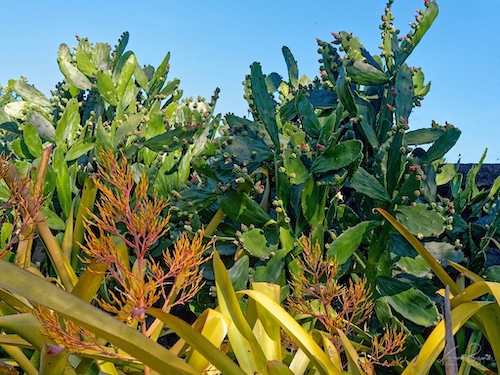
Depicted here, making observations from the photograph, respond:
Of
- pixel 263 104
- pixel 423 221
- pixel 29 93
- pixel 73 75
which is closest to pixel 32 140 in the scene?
pixel 73 75

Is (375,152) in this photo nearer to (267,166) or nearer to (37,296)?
(267,166)

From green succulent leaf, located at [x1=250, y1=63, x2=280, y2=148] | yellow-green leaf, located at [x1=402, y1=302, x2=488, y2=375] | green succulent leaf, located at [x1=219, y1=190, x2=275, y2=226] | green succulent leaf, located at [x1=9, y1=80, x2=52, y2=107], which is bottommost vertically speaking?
yellow-green leaf, located at [x1=402, y1=302, x2=488, y2=375]

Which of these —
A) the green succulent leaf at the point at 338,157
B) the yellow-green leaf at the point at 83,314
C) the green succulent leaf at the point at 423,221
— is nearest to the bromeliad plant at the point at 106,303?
the yellow-green leaf at the point at 83,314

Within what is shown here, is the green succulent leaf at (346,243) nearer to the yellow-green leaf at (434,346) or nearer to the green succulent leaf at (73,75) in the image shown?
the yellow-green leaf at (434,346)

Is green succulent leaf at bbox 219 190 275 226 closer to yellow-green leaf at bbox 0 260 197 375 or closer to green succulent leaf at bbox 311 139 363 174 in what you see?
green succulent leaf at bbox 311 139 363 174

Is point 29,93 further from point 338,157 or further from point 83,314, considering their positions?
point 83,314

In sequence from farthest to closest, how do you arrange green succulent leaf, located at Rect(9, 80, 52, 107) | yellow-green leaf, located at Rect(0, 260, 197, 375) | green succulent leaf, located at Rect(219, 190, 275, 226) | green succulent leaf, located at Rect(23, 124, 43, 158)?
green succulent leaf, located at Rect(9, 80, 52, 107) → green succulent leaf, located at Rect(23, 124, 43, 158) → green succulent leaf, located at Rect(219, 190, 275, 226) → yellow-green leaf, located at Rect(0, 260, 197, 375)

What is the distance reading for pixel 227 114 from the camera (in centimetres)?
179

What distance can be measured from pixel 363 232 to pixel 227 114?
1.96 feet

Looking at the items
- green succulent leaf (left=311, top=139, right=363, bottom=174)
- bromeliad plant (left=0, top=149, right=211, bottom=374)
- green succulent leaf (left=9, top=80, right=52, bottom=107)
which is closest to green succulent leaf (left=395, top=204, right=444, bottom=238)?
green succulent leaf (left=311, top=139, right=363, bottom=174)

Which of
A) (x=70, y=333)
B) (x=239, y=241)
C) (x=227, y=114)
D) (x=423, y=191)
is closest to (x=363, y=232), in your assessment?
(x=423, y=191)

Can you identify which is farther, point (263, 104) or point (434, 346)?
point (263, 104)

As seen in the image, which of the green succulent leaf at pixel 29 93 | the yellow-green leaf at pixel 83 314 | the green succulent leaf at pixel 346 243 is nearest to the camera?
the yellow-green leaf at pixel 83 314

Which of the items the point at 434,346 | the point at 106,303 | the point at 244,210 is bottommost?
the point at 106,303
